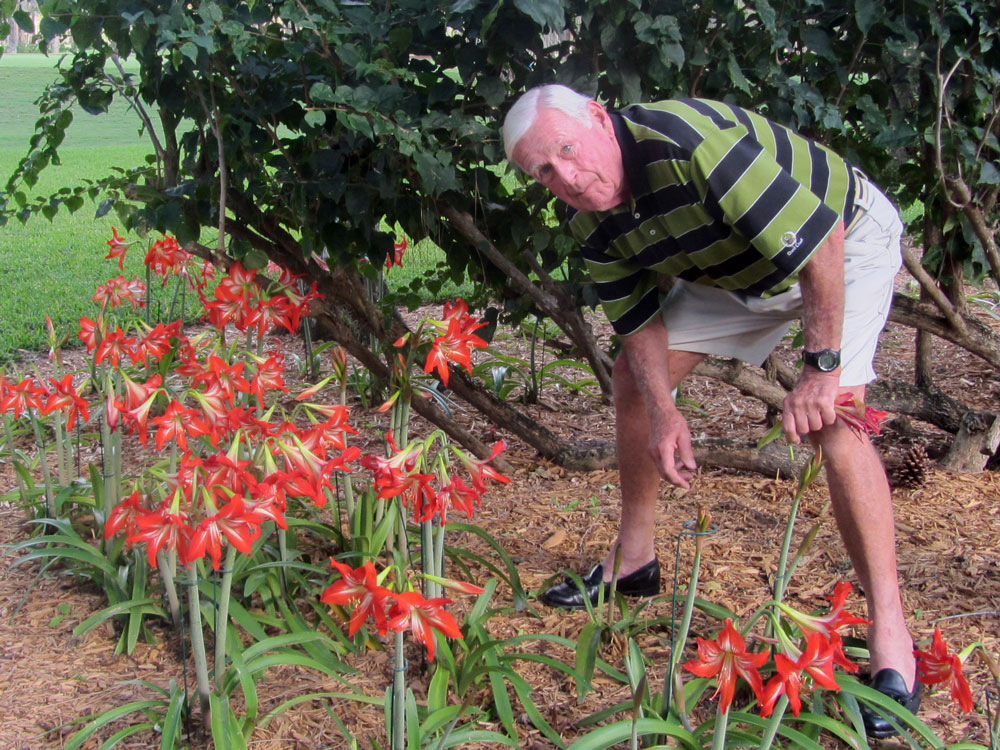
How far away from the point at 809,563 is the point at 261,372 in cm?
179

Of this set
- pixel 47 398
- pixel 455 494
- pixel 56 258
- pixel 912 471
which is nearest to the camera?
pixel 455 494

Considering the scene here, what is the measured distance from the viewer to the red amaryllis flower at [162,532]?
183cm

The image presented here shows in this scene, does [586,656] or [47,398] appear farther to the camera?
[47,398]

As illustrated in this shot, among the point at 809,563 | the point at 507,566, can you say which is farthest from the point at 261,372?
the point at 809,563

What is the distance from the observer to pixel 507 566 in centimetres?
276

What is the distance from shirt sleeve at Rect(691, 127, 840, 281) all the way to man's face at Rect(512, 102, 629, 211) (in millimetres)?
204

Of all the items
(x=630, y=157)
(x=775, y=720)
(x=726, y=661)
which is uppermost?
(x=630, y=157)

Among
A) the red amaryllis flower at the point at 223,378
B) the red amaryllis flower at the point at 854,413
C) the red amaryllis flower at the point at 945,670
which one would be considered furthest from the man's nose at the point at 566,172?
the red amaryllis flower at the point at 945,670

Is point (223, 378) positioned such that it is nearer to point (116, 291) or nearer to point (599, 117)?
point (599, 117)

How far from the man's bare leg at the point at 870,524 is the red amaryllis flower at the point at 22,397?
2.18 m

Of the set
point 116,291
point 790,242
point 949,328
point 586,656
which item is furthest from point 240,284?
point 949,328

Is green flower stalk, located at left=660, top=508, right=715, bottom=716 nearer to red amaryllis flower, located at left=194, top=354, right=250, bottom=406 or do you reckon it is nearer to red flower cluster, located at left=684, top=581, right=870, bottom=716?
red flower cluster, located at left=684, top=581, right=870, bottom=716

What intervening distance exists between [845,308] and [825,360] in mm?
308

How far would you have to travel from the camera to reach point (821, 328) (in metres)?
2.19
